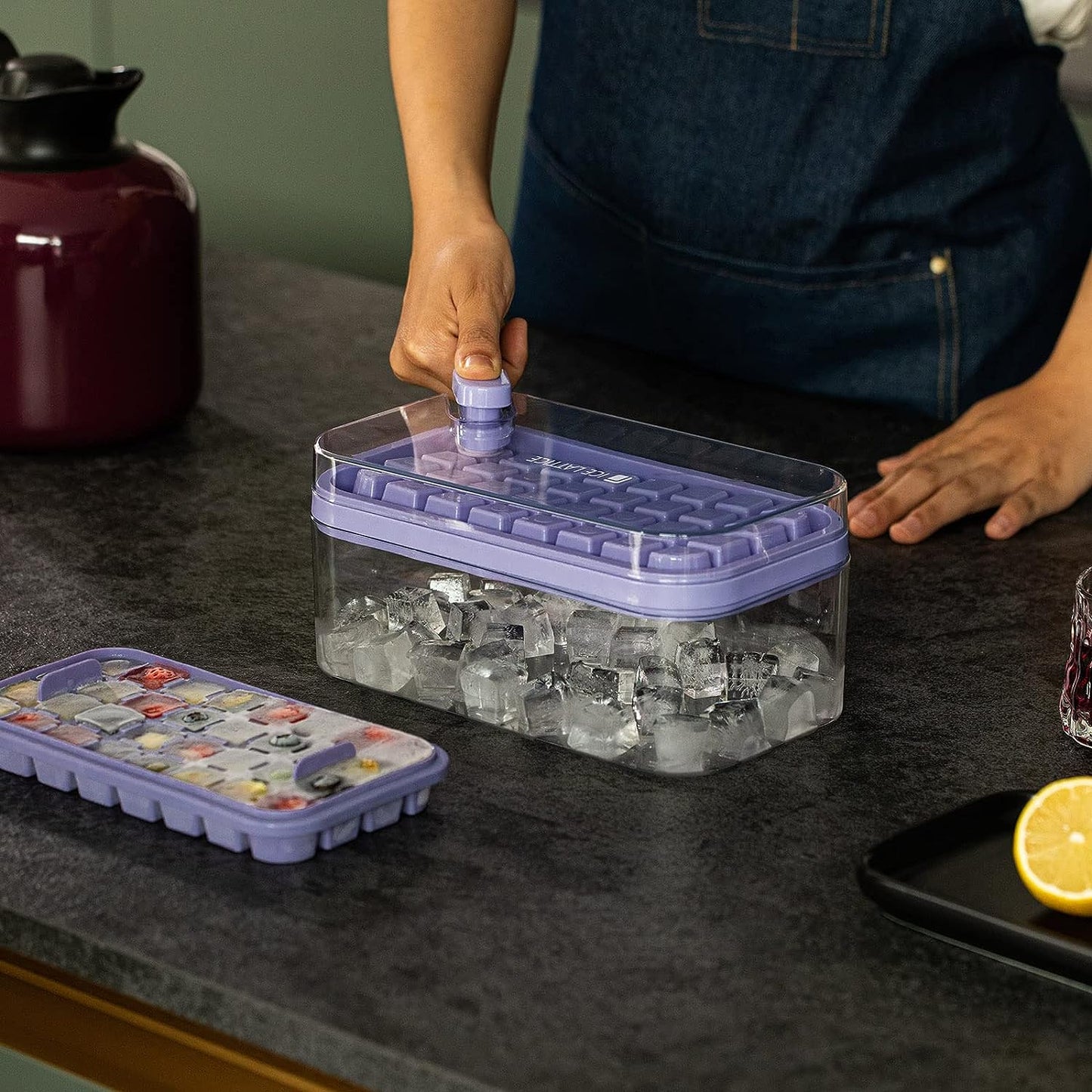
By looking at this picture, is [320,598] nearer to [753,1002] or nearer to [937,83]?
[753,1002]

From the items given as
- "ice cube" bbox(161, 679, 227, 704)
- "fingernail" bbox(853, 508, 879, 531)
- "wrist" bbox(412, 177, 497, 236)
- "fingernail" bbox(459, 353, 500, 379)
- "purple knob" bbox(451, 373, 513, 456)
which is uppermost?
"wrist" bbox(412, 177, 497, 236)

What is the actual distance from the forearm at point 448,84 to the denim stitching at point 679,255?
0.17 meters

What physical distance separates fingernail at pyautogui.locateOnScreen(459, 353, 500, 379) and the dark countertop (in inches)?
8.3

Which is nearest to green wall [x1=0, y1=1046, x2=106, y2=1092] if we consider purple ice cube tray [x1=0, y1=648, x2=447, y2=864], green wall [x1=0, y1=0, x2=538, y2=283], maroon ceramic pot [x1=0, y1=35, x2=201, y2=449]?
purple ice cube tray [x1=0, y1=648, x2=447, y2=864]

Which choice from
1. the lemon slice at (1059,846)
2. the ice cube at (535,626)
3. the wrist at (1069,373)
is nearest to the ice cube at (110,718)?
the ice cube at (535,626)

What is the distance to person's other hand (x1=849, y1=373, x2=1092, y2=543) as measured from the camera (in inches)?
56.6

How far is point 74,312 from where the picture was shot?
1459 mm

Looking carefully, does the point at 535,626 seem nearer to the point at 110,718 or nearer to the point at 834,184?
the point at 110,718

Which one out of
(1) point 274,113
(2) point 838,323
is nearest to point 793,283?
(2) point 838,323

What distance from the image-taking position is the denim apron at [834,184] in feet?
5.49

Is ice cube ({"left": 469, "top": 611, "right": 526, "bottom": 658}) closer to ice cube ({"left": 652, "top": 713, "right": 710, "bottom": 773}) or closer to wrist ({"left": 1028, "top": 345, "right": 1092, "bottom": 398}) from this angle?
ice cube ({"left": 652, "top": 713, "right": 710, "bottom": 773})

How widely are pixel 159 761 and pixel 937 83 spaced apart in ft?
3.58

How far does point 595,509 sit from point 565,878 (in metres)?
0.23

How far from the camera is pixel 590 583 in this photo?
969mm
